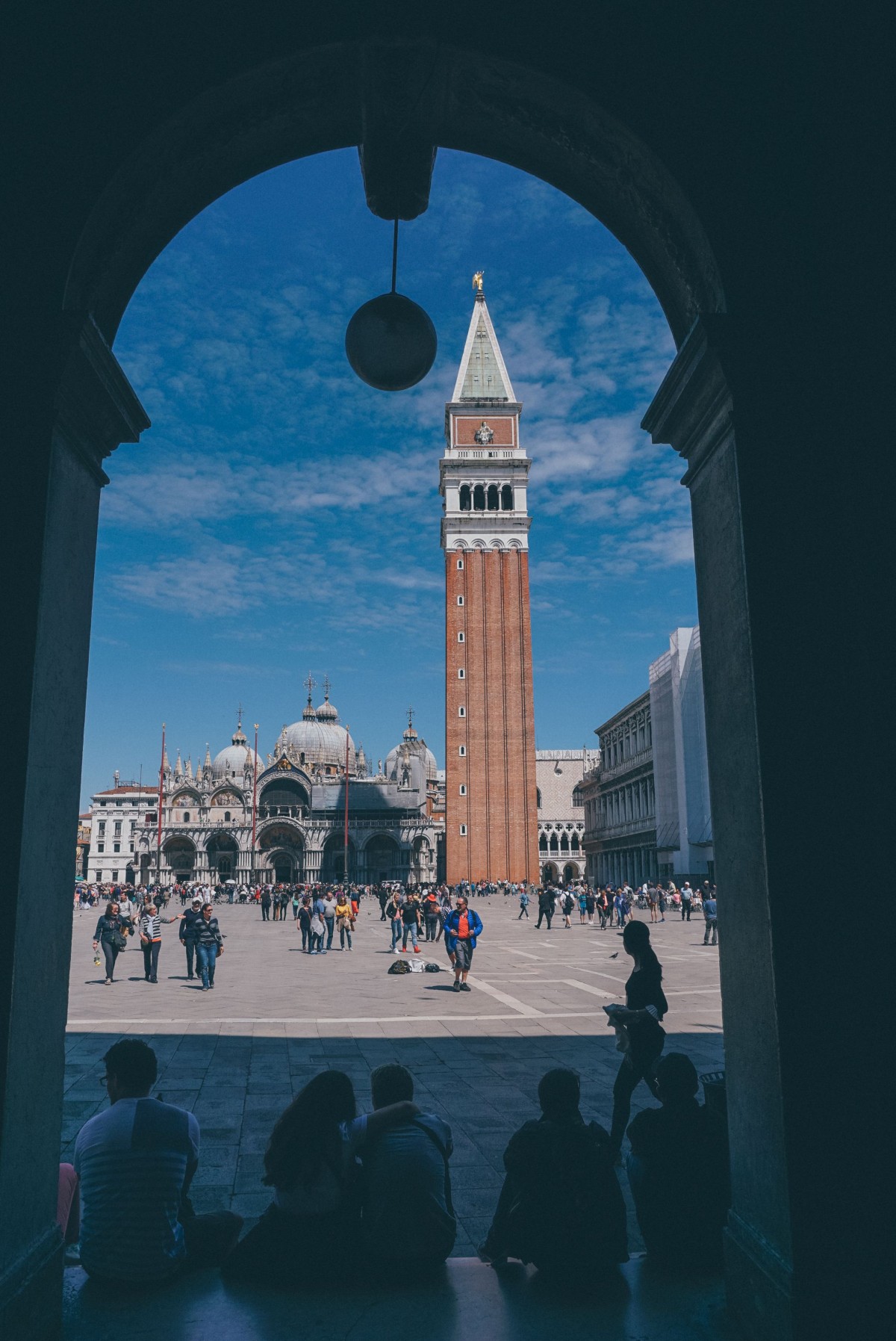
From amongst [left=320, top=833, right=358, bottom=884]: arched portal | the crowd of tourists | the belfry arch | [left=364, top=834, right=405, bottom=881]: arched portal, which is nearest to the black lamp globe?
the belfry arch

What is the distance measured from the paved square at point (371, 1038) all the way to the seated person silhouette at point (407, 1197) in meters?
1.03

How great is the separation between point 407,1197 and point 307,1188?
0.34 metres

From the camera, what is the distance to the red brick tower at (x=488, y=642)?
59312 mm

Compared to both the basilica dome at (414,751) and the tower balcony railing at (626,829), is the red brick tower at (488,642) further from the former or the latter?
the basilica dome at (414,751)

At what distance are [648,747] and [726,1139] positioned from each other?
50512 mm

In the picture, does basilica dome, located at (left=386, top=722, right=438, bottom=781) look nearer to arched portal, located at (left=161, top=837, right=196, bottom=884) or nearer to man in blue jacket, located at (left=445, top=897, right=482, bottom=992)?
arched portal, located at (left=161, top=837, right=196, bottom=884)

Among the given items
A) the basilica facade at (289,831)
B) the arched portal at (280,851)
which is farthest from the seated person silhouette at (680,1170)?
the arched portal at (280,851)

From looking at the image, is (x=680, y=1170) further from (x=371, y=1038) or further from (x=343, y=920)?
(x=343, y=920)

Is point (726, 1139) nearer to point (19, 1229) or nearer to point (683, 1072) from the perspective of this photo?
point (683, 1072)

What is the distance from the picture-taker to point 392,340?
396cm

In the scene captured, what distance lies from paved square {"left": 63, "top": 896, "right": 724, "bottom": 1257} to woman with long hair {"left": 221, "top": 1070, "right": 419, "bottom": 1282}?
45.1 inches

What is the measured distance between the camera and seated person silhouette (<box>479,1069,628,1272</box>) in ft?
10.7

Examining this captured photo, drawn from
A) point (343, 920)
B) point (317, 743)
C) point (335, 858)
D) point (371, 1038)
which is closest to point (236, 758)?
point (317, 743)

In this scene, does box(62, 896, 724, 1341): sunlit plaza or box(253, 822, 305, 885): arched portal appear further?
box(253, 822, 305, 885): arched portal
